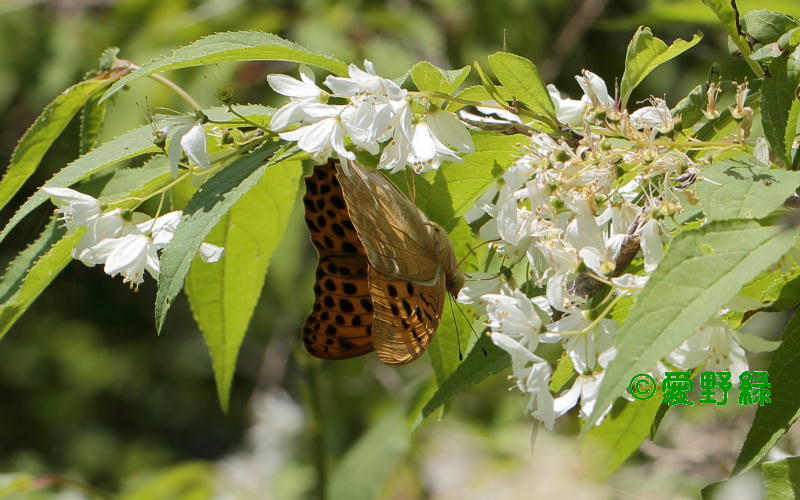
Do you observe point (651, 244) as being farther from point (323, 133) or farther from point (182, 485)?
point (182, 485)

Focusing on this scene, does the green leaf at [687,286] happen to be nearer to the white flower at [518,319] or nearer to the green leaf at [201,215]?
the white flower at [518,319]

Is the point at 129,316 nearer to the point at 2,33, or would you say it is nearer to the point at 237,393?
the point at 237,393

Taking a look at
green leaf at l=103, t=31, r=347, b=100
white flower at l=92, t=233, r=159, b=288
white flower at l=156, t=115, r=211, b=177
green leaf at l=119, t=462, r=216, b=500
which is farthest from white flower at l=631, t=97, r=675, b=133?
green leaf at l=119, t=462, r=216, b=500

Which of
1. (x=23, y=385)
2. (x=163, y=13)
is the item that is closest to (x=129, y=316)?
(x=23, y=385)

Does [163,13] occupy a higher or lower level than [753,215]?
higher

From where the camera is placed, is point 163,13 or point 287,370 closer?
point 163,13

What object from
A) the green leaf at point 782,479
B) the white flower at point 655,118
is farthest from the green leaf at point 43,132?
the green leaf at point 782,479
